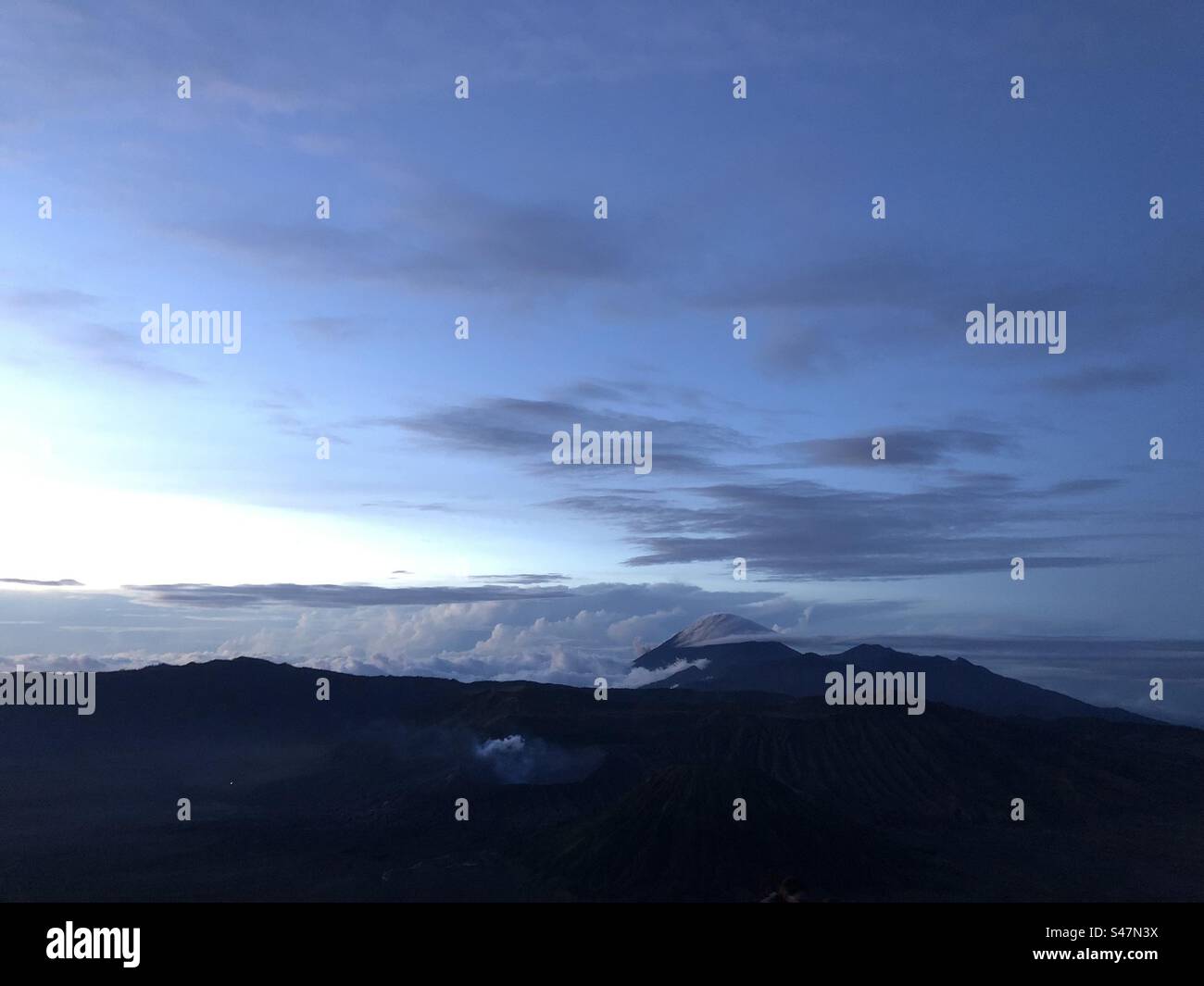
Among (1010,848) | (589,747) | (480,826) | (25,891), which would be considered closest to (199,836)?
(25,891)
